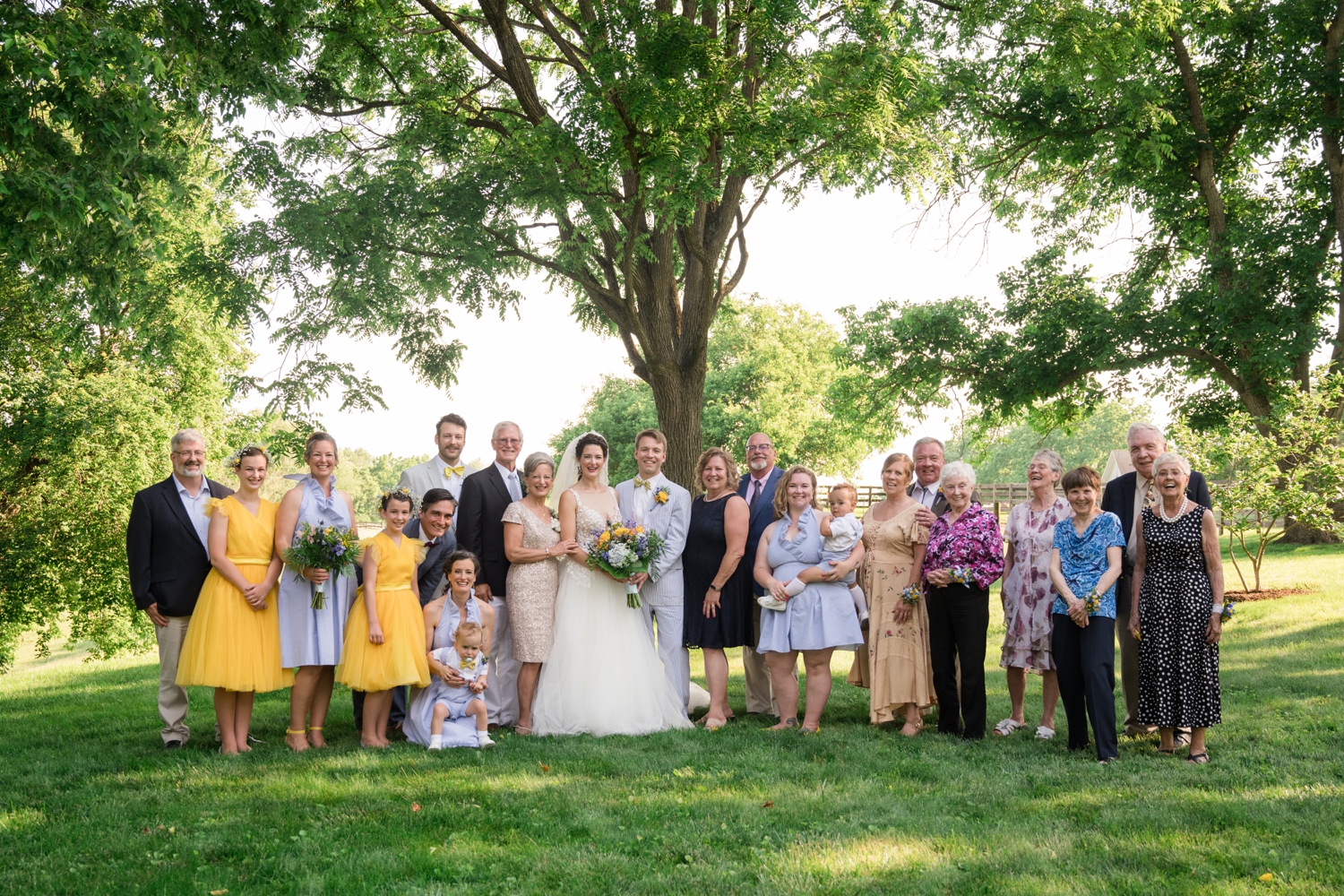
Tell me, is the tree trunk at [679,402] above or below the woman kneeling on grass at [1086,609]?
above

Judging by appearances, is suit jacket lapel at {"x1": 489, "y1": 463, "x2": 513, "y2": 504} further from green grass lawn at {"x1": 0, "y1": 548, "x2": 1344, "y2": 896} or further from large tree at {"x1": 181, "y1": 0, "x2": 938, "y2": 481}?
large tree at {"x1": 181, "y1": 0, "x2": 938, "y2": 481}

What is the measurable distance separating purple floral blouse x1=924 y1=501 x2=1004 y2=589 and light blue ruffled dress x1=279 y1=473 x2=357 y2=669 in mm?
4368

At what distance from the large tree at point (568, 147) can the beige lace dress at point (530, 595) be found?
4215mm

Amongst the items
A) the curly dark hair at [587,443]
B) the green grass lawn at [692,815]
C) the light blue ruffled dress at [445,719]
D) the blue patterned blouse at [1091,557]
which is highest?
the curly dark hair at [587,443]

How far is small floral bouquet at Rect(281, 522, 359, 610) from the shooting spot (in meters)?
6.90

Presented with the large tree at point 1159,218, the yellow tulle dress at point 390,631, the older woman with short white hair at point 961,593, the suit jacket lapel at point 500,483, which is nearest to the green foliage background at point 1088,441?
the large tree at point 1159,218

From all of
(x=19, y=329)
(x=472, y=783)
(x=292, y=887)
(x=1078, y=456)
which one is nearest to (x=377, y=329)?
(x=19, y=329)

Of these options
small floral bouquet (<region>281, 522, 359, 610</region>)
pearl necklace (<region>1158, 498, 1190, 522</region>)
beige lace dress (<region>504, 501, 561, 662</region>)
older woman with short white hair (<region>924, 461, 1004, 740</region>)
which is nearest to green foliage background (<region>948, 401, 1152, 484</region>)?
older woman with short white hair (<region>924, 461, 1004, 740</region>)

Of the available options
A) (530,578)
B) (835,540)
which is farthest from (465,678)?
(835,540)

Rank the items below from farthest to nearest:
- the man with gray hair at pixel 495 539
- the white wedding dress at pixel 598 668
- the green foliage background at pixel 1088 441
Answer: the green foliage background at pixel 1088 441, the man with gray hair at pixel 495 539, the white wedding dress at pixel 598 668

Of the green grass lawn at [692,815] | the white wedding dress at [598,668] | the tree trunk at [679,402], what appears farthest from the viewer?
the tree trunk at [679,402]

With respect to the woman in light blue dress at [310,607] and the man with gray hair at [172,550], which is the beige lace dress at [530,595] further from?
the man with gray hair at [172,550]

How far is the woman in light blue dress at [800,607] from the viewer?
24.5ft

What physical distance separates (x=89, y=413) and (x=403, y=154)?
6.25 meters
